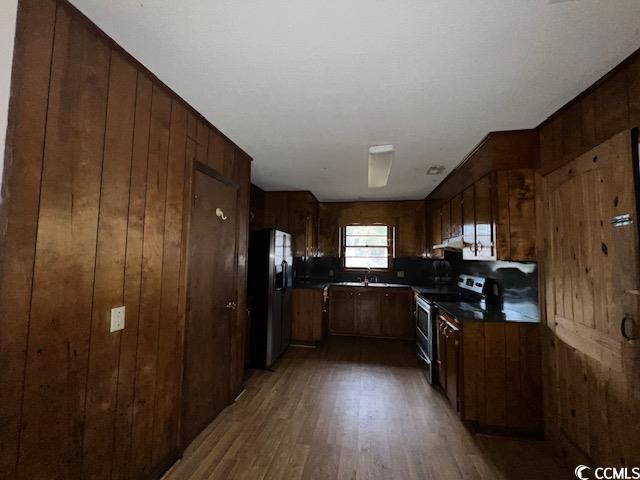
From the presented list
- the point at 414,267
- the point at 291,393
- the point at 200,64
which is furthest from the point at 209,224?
the point at 414,267

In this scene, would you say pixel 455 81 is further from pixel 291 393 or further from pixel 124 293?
pixel 291 393

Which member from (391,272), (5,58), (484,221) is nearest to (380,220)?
(391,272)

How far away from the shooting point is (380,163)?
2893 millimetres

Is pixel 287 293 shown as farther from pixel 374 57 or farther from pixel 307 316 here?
pixel 374 57

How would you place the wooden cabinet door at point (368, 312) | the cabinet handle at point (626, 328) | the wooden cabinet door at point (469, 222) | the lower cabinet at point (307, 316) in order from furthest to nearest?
1. the wooden cabinet door at point (368, 312)
2. the lower cabinet at point (307, 316)
3. the wooden cabinet door at point (469, 222)
4. the cabinet handle at point (626, 328)

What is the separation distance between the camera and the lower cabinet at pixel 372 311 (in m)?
4.47

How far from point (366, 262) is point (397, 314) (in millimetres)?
1131

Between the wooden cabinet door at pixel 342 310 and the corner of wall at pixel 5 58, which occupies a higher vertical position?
the corner of wall at pixel 5 58

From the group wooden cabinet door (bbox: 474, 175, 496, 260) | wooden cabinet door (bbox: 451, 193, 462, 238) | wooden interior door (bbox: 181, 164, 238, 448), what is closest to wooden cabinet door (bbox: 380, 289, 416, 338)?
wooden cabinet door (bbox: 451, 193, 462, 238)

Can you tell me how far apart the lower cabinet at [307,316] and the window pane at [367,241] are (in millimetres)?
1391

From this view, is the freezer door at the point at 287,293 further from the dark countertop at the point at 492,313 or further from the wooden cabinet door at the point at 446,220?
the wooden cabinet door at the point at 446,220

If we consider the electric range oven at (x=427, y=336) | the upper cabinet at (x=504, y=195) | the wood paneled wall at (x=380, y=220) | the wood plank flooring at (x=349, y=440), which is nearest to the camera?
the wood plank flooring at (x=349, y=440)

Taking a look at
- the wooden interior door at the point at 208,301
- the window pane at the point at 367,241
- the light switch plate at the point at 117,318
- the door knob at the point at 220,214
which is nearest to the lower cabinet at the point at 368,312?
the window pane at the point at 367,241

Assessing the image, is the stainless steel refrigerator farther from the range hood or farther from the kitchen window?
the range hood
